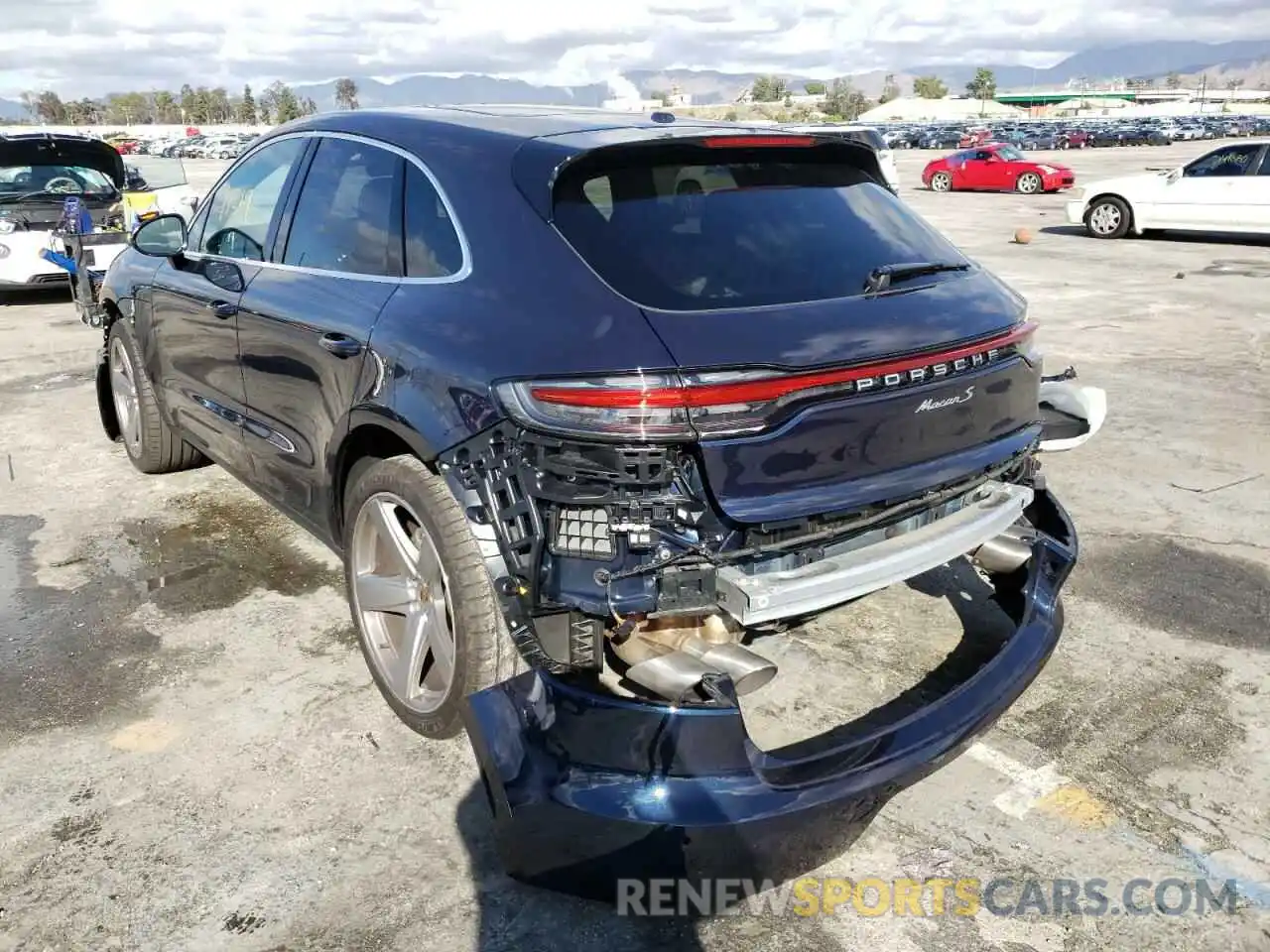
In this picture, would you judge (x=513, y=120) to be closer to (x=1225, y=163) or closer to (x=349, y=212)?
(x=349, y=212)

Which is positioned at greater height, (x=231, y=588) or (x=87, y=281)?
(x=87, y=281)

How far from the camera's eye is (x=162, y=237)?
4516mm

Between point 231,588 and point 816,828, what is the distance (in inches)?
→ 111

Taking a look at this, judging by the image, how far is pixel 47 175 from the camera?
11.5m

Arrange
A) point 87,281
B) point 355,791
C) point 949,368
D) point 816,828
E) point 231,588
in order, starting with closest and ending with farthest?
1. point 816,828
2. point 949,368
3. point 355,791
4. point 231,588
5. point 87,281

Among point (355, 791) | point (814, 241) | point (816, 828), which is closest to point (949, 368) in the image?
point (814, 241)

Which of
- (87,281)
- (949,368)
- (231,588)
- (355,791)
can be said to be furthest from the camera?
(87,281)

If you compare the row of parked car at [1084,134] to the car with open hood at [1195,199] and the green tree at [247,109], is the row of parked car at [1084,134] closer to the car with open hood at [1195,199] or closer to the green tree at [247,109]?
the car with open hood at [1195,199]

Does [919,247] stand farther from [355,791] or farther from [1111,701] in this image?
[355,791]

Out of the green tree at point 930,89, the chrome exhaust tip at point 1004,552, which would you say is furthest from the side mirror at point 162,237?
the green tree at point 930,89

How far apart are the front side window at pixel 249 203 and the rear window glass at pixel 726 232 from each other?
65.6 inches

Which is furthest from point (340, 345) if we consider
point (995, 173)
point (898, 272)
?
point (995, 173)

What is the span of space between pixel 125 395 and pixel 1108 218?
51.8ft

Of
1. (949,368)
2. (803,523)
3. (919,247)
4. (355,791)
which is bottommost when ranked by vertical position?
(355,791)
